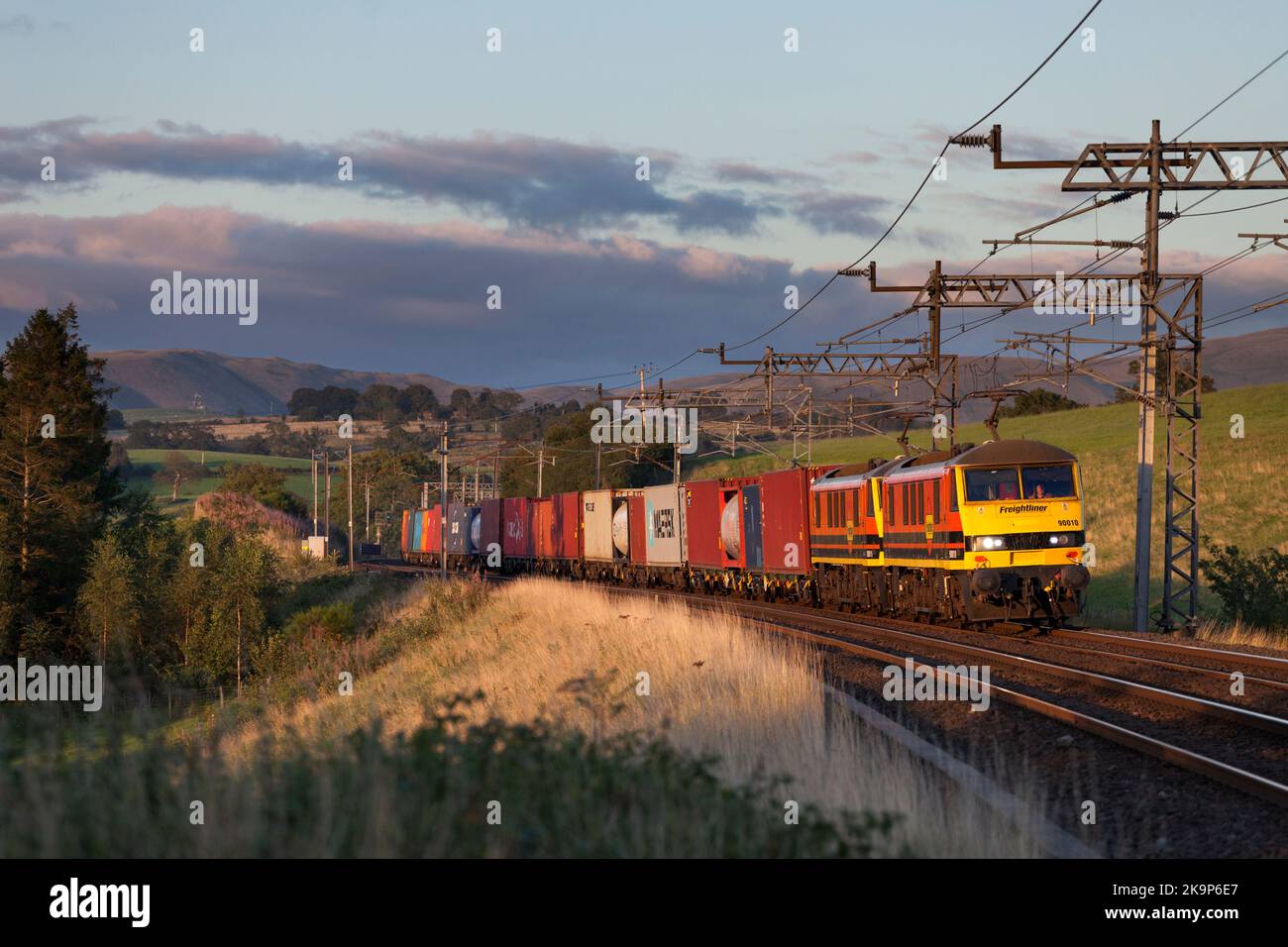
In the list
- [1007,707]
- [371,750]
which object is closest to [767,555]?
[1007,707]

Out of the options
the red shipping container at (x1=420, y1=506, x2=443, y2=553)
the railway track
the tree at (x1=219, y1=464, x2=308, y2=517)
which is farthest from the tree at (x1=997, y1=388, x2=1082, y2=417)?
the railway track

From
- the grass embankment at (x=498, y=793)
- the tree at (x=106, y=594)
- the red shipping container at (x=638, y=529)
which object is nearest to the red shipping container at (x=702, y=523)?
the red shipping container at (x=638, y=529)

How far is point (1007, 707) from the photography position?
596 inches

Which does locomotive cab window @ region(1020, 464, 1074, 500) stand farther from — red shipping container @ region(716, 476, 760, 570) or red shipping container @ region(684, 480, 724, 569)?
red shipping container @ region(684, 480, 724, 569)

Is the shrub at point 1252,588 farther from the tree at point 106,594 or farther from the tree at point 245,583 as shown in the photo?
the tree at point 106,594

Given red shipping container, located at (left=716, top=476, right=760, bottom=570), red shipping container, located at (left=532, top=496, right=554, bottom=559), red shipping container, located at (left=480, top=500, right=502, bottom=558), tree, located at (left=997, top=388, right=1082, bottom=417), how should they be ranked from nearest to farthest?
red shipping container, located at (left=716, top=476, right=760, bottom=570), red shipping container, located at (left=532, top=496, right=554, bottom=559), red shipping container, located at (left=480, top=500, right=502, bottom=558), tree, located at (left=997, top=388, right=1082, bottom=417)

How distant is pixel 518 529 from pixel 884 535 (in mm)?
42652

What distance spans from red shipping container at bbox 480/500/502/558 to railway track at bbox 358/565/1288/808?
44231 millimetres

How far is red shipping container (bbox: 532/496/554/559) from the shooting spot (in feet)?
211

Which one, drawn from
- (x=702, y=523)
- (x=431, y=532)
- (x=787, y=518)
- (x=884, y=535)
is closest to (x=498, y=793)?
(x=884, y=535)

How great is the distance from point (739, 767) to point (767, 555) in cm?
2885

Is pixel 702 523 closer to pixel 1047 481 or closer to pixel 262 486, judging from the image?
pixel 1047 481
